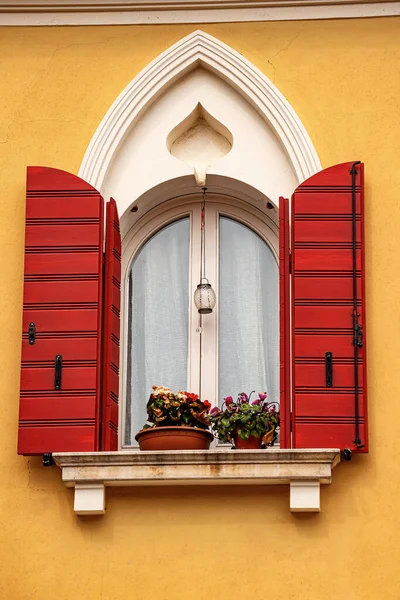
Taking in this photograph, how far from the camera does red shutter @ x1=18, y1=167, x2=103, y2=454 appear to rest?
1077 centimetres

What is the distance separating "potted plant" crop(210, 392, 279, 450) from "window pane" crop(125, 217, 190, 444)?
1.94ft

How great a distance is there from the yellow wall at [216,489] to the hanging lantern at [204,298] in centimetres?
103

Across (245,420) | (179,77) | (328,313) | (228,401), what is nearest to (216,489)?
(245,420)

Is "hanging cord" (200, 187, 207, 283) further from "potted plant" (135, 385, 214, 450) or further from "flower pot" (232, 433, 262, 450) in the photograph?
"flower pot" (232, 433, 262, 450)

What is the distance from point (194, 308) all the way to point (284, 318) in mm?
853

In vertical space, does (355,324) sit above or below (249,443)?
above

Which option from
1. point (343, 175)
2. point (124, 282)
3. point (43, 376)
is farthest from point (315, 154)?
point (43, 376)

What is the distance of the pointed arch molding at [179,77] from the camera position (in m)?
11.4

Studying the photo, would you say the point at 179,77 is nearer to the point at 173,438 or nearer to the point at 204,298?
the point at 204,298

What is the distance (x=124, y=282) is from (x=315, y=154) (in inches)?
59.1

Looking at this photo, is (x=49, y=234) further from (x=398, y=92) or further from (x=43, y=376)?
(x=398, y=92)

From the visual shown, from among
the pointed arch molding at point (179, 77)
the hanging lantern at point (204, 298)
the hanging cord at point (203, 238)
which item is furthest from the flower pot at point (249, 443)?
the pointed arch molding at point (179, 77)

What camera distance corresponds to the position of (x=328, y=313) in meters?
10.9

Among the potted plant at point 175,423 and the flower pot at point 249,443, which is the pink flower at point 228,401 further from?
the flower pot at point 249,443
